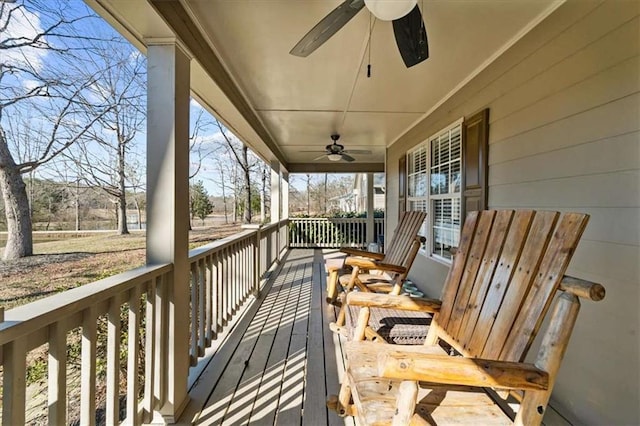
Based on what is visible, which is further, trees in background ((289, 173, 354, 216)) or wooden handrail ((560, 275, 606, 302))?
trees in background ((289, 173, 354, 216))

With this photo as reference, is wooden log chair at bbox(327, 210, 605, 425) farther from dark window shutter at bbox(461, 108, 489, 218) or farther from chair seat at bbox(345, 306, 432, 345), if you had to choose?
dark window shutter at bbox(461, 108, 489, 218)

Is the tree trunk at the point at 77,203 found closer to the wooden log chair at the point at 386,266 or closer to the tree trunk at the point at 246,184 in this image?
the wooden log chair at the point at 386,266

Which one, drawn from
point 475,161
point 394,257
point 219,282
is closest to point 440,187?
point 475,161

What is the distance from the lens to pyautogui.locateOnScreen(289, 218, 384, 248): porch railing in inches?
369

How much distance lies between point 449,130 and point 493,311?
2687 millimetres

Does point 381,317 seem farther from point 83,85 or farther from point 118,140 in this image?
point 83,85

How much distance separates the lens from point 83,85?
1480 millimetres

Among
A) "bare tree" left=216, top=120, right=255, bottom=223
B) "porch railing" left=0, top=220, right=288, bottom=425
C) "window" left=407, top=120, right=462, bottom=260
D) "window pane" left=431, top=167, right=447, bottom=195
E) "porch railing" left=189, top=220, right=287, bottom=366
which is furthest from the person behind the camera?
"bare tree" left=216, top=120, right=255, bottom=223

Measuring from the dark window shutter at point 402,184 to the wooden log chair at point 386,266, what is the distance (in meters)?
1.74

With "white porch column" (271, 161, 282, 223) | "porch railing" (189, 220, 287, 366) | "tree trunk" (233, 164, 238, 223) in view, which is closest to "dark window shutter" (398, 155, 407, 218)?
"porch railing" (189, 220, 287, 366)

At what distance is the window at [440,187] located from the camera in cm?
338

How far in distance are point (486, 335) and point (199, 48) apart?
246 cm

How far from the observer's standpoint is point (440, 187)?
3.81 meters

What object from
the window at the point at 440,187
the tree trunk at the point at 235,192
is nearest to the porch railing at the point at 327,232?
the tree trunk at the point at 235,192
